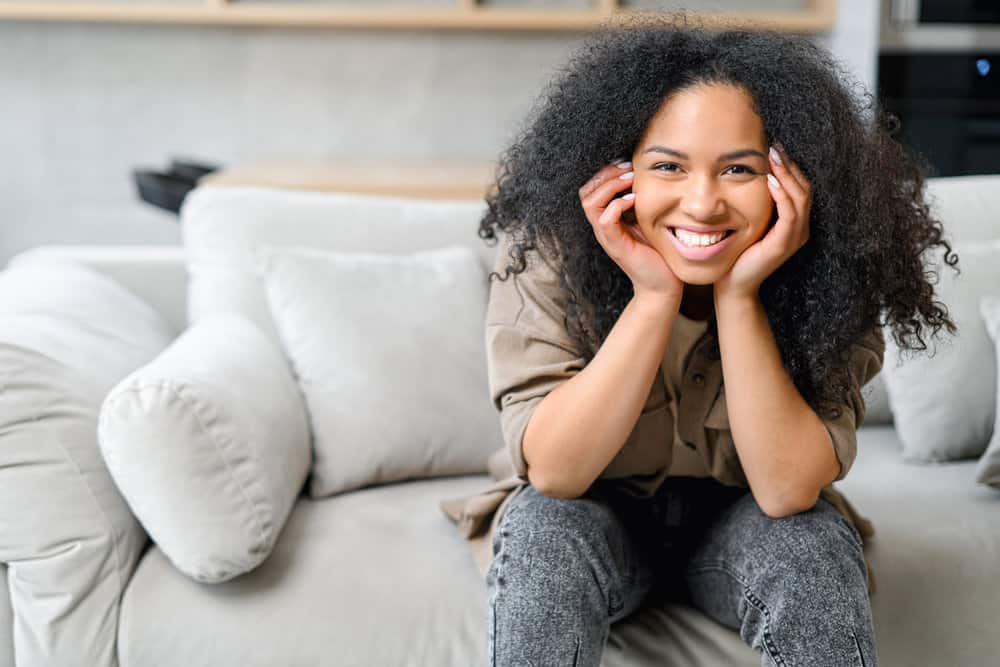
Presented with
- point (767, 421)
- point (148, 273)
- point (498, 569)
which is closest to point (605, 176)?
point (767, 421)

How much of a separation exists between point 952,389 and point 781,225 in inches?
30.3

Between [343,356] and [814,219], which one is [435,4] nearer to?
[343,356]

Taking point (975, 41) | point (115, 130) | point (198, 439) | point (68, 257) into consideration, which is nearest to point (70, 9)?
point (115, 130)

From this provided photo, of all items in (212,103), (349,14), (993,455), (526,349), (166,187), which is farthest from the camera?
(212,103)

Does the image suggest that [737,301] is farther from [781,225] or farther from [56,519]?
[56,519]

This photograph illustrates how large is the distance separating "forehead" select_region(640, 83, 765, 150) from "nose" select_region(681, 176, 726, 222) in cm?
4

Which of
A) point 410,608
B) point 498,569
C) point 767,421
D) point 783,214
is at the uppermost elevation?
point 783,214

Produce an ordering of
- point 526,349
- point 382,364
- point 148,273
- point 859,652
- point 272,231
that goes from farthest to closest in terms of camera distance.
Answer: point 148,273 → point 272,231 → point 382,364 → point 526,349 → point 859,652

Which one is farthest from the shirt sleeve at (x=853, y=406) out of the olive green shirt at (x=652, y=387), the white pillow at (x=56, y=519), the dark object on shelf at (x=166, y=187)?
the dark object on shelf at (x=166, y=187)

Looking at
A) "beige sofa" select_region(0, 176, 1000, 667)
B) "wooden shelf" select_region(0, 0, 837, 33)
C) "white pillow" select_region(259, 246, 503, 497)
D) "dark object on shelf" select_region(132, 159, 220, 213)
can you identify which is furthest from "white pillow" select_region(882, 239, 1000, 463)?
"dark object on shelf" select_region(132, 159, 220, 213)

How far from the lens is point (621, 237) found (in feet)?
4.00

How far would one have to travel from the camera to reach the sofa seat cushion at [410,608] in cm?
135

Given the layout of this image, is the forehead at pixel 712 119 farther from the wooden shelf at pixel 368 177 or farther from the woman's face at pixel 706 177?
the wooden shelf at pixel 368 177

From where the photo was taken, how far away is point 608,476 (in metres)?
1.36
